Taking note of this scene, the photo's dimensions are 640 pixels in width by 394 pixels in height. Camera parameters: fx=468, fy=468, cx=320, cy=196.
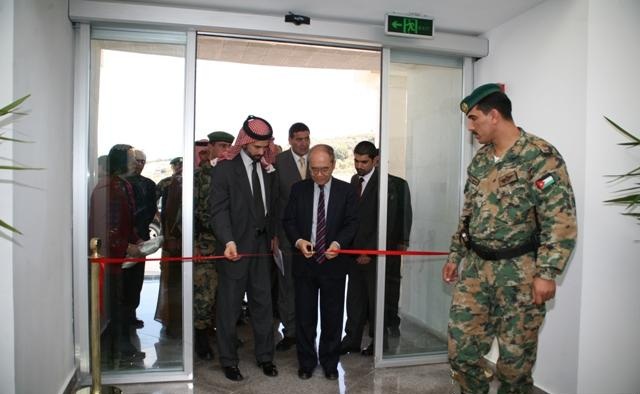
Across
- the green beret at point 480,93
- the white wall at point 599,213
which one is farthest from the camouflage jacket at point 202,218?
the white wall at point 599,213

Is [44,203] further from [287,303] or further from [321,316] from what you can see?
[287,303]

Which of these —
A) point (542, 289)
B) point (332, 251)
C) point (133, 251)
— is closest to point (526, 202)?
point (542, 289)

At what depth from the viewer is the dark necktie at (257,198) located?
3434 millimetres

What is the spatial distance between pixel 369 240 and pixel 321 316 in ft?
2.76

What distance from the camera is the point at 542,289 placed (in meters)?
2.27

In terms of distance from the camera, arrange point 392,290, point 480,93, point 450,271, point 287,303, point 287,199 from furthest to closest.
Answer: point 287,199
point 287,303
point 392,290
point 450,271
point 480,93

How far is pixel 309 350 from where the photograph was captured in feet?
11.3

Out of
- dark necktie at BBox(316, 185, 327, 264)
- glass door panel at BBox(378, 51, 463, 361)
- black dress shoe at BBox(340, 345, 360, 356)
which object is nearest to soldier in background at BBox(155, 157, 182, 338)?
dark necktie at BBox(316, 185, 327, 264)

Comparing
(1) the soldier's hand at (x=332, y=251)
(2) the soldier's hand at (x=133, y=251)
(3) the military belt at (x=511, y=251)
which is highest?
(3) the military belt at (x=511, y=251)

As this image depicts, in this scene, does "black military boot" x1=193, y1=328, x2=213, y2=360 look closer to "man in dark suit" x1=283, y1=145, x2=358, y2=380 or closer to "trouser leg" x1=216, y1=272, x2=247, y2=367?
"trouser leg" x1=216, y1=272, x2=247, y2=367

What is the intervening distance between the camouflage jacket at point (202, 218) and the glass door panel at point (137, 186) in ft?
0.94

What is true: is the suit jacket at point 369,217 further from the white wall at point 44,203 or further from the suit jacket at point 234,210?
the white wall at point 44,203

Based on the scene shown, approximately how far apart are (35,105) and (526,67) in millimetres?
3249

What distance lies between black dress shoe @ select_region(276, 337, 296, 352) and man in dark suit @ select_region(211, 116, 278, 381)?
1.90 feet
